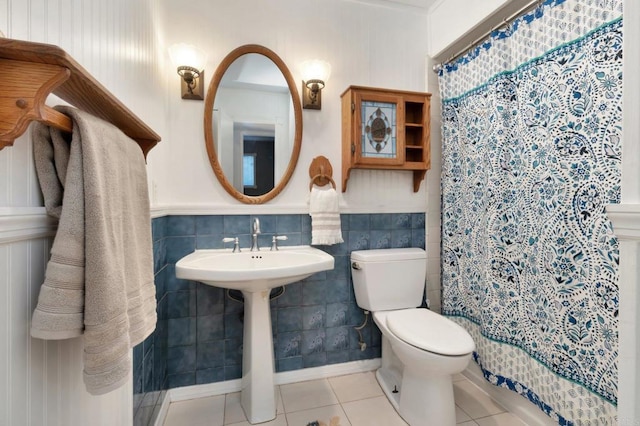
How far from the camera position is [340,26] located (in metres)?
1.87

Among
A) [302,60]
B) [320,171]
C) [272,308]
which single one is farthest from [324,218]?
[302,60]

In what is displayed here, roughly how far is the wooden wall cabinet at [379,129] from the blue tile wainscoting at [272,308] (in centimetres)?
35

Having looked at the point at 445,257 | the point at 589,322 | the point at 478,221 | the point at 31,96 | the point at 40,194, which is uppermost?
the point at 31,96

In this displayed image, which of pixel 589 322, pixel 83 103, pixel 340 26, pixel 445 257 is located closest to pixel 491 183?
pixel 445 257

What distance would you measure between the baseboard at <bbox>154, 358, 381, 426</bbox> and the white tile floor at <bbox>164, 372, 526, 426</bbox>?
0.03m

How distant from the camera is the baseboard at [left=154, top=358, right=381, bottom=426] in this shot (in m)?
1.66

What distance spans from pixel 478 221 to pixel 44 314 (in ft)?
5.86

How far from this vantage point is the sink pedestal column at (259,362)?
1479 millimetres

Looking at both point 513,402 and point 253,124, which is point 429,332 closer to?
point 513,402

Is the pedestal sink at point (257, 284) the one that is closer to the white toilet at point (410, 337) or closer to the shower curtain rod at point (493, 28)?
the white toilet at point (410, 337)

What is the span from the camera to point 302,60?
182 centimetres

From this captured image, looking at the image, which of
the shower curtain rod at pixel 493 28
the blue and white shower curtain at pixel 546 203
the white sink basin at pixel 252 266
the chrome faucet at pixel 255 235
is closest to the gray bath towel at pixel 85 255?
the white sink basin at pixel 252 266

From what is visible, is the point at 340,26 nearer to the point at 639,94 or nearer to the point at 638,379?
the point at 639,94

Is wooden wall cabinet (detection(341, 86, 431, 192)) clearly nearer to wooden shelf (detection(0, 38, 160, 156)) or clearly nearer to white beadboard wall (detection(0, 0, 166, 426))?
white beadboard wall (detection(0, 0, 166, 426))
